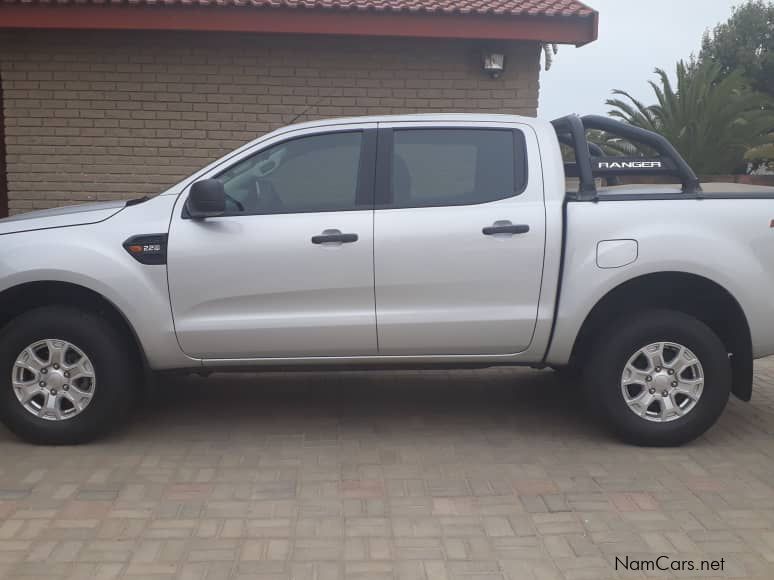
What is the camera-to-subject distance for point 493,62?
332 inches

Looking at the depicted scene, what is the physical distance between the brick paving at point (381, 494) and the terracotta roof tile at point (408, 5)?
3726 mm

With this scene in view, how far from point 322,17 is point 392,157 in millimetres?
3313

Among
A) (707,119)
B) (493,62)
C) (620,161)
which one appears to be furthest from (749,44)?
(620,161)

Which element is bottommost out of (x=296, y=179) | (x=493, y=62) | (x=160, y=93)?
(x=296, y=179)

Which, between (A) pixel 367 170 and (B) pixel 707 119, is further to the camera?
(B) pixel 707 119

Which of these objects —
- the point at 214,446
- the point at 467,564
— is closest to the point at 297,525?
the point at 467,564

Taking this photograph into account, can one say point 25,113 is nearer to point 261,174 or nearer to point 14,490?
point 261,174

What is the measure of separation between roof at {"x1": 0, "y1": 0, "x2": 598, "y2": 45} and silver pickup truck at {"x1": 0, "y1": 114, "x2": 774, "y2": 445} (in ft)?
10.5

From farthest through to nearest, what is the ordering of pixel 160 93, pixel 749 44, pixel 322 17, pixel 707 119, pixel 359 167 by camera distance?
pixel 749 44, pixel 707 119, pixel 160 93, pixel 322 17, pixel 359 167

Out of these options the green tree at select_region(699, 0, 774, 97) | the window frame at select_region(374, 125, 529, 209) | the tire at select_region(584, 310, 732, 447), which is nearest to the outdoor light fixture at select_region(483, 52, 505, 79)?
the window frame at select_region(374, 125, 529, 209)

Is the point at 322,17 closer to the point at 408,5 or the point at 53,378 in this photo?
the point at 408,5

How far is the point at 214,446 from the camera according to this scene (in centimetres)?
497

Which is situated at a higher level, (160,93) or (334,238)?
(160,93)

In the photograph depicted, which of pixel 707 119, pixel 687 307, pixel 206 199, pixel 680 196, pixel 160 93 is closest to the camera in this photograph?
pixel 206 199
